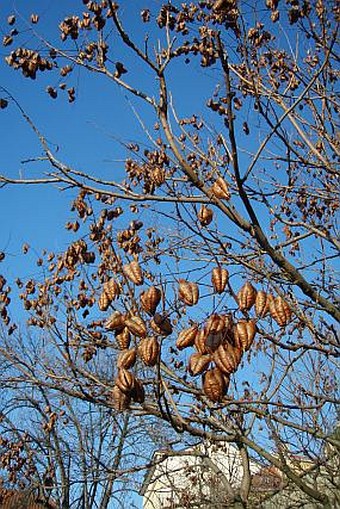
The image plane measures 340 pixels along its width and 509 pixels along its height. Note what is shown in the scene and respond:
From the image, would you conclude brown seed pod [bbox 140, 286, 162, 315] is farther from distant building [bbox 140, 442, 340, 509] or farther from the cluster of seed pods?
distant building [bbox 140, 442, 340, 509]

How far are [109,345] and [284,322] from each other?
2484mm

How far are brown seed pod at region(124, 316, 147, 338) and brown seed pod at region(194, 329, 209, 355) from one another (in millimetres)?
376

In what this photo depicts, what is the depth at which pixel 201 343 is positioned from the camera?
107 inches

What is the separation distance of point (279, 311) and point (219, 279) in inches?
14.2

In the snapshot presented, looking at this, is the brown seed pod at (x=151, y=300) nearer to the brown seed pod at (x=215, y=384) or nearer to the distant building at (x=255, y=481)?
the brown seed pod at (x=215, y=384)

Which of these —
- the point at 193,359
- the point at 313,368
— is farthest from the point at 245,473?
the point at 193,359

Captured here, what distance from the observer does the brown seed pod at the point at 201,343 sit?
2.69 metres

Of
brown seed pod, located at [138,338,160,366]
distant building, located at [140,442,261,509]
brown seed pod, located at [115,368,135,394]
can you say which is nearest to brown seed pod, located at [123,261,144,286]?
brown seed pod, located at [138,338,160,366]

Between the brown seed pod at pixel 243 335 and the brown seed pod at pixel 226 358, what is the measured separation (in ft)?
0.21

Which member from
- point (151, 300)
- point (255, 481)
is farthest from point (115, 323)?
point (255, 481)

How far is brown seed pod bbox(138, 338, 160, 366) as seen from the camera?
2916mm

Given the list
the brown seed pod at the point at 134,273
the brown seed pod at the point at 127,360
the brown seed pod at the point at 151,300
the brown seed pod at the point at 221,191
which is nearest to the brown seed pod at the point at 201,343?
the brown seed pod at the point at 127,360

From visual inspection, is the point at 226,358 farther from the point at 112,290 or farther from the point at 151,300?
the point at 112,290

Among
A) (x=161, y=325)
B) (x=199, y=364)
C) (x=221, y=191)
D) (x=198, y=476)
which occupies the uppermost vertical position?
(x=198, y=476)
